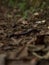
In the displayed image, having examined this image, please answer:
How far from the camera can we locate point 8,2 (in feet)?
21.6

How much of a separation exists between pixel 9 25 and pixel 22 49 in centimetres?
189

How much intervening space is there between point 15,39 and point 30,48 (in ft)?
2.03

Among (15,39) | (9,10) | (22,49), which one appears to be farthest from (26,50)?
(9,10)

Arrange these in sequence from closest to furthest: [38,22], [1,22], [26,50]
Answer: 1. [26,50]
2. [38,22]
3. [1,22]

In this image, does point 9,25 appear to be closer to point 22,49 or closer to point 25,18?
point 25,18

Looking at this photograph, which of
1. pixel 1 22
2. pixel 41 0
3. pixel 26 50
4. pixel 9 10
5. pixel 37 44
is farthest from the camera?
pixel 9 10

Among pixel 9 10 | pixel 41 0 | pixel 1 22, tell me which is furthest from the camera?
pixel 9 10

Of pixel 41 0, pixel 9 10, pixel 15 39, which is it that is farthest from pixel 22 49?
pixel 9 10

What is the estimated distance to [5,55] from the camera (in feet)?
8.22

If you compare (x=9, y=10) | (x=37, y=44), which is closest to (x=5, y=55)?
(x=37, y=44)

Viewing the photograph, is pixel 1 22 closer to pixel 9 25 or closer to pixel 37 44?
pixel 9 25

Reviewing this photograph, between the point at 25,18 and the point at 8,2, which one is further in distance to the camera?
the point at 8,2

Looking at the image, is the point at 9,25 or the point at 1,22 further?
the point at 1,22

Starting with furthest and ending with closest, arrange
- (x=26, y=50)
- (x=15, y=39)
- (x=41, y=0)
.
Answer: (x=41, y=0) < (x=15, y=39) < (x=26, y=50)
